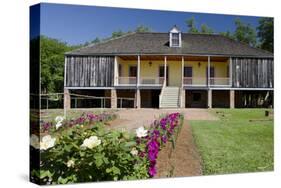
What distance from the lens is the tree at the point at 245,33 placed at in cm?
843

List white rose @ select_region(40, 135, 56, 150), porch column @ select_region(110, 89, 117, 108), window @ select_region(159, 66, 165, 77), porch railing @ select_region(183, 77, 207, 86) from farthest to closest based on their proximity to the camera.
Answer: porch railing @ select_region(183, 77, 207, 86) → window @ select_region(159, 66, 165, 77) → porch column @ select_region(110, 89, 117, 108) → white rose @ select_region(40, 135, 56, 150)

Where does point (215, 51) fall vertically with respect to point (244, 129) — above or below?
above

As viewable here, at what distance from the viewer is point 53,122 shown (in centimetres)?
651

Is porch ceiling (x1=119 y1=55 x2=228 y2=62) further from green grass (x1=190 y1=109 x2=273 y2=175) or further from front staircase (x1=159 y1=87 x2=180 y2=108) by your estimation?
green grass (x1=190 y1=109 x2=273 y2=175)

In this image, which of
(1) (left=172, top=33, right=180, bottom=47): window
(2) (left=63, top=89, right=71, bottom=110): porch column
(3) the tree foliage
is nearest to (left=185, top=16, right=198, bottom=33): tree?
(3) the tree foliage

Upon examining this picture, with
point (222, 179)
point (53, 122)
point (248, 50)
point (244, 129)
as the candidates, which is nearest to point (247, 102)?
point (244, 129)

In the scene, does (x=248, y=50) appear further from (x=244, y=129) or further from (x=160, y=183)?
(x=160, y=183)

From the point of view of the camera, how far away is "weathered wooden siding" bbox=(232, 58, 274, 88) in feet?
29.2

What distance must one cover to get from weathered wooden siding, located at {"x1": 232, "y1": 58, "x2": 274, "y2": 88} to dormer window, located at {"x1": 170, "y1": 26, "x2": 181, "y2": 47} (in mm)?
1483

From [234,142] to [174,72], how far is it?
2.17m

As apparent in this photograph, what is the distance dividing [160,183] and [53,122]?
5.98ft

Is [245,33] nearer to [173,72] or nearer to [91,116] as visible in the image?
[173,72]

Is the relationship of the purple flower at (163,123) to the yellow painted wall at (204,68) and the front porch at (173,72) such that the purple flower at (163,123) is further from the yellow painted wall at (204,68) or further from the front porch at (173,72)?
the yellow painted wall at (204,68)

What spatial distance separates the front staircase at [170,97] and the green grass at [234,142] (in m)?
0.50
